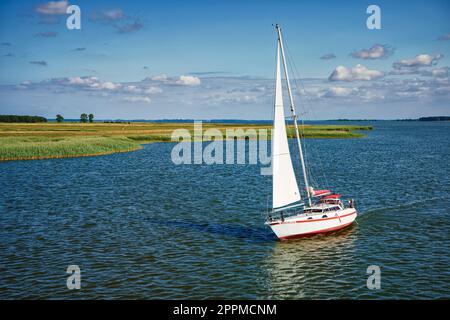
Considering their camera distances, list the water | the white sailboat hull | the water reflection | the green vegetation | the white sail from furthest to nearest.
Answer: the green vegetation < the white sailboat hull < the white sail < the water < the water reflection

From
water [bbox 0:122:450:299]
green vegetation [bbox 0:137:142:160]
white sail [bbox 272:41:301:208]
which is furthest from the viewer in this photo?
green vegetation [bbox 0:137:142:160]

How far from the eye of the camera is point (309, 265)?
28875mm

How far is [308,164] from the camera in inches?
3157

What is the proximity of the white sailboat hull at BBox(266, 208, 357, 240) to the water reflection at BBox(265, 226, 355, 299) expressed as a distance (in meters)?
0.54

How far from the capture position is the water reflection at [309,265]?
25300 millimetres

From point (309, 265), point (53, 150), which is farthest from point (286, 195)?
point (53, 150)

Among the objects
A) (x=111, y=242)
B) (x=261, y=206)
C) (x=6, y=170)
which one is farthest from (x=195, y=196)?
(x=6, y=170)

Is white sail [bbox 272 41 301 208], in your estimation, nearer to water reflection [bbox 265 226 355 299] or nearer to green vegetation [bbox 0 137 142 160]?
water reflection [bbox 265 226 355 299]

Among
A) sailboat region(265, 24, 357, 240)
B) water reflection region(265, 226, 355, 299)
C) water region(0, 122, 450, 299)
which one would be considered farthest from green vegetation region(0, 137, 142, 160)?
water reflection region(265, 226, 355, 299)

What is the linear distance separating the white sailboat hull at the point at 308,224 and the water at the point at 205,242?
74cm

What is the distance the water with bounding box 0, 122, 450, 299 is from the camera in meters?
25.8

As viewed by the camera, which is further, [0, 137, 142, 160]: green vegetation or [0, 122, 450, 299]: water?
[0, 137, 142, 160]: green vegetation

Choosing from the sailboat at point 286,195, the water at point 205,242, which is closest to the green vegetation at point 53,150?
the water at point 205,242
